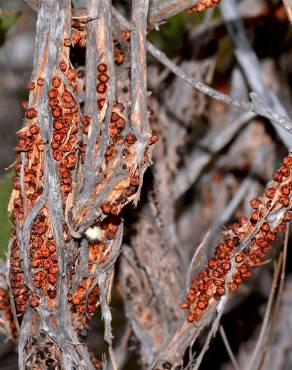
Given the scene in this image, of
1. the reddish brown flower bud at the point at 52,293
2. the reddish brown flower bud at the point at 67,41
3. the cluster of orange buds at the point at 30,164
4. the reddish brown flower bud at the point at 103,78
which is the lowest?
the reddish brown flower bud at the point at 52,293

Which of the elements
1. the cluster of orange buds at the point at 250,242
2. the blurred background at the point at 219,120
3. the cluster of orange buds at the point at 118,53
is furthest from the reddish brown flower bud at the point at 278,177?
the blurred background at the point at 219,120

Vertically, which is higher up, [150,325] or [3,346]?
[150,325]

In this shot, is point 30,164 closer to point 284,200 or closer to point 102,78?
point 102,78

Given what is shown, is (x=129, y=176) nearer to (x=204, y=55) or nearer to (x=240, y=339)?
(x=204, y=55)

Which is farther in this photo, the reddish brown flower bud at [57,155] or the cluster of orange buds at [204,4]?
the cluster of orange buds at [204,4]

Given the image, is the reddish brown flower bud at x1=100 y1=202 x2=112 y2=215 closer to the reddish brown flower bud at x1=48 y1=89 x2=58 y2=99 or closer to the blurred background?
the reddish brown flower bud at x1=48 y1=89 x2=58 y2=99

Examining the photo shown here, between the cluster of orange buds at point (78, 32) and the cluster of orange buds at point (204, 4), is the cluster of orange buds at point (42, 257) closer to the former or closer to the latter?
the cluster of orange buds at point (78, 32)

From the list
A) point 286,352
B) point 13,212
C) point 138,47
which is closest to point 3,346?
point 286,352
